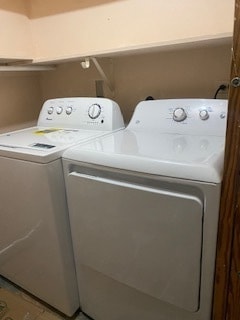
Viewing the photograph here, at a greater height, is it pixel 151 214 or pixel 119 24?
pixel 119 24

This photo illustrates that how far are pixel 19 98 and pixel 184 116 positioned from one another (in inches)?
54.0

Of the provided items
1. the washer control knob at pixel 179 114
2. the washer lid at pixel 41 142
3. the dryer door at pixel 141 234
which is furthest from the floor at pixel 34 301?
the washer control knob at pixel 179 114

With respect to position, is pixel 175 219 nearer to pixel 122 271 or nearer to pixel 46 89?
pixel 122 271

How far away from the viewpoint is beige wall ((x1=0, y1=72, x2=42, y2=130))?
6.08 feet

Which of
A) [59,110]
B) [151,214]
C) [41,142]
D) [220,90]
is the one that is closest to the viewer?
[151,214]

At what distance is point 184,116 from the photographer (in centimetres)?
124

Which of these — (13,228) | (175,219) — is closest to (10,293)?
(13,228)

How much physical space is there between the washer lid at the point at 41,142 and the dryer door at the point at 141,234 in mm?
146

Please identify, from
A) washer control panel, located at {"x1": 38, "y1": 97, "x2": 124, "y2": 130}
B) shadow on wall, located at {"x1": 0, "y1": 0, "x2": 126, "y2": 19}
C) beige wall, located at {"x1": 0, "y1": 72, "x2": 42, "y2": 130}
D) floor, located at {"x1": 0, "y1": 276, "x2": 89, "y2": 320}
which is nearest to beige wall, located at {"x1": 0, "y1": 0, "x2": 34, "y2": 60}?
shadow on wall, located at {"x1": 0, "y1": 0, "x2": 126, "y2": 19}

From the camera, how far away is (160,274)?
37.8 inches

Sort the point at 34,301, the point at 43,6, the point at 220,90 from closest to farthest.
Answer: the point at 220,90, the point at 34,301, the point at 43,6

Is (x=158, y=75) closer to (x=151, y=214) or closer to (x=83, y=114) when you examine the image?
(x=83, y=114)

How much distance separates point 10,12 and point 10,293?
181cm

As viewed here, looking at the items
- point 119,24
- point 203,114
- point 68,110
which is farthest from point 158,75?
point 68,110
